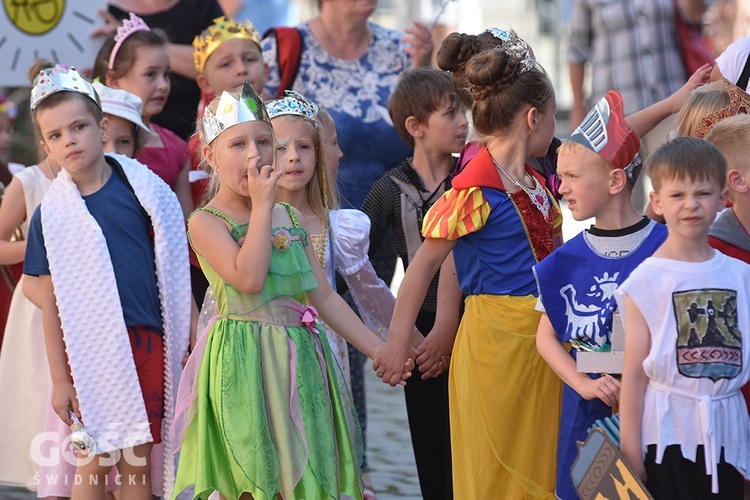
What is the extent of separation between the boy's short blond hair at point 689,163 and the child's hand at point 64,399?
2.25 m

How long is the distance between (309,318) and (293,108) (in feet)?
3.10

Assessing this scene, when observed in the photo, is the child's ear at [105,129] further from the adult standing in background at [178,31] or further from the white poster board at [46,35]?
the white poster board at [46,35]

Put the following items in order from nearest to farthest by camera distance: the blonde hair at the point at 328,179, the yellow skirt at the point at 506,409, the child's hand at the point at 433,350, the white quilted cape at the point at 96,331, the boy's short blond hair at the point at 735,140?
the boy's short blond hair at the point at 735,140, the yellow skirt at the point at 506,409, the child's hand at the point at 433,350, the white quilted cape at the point at 96,331, the blonde hair at the point at 328,179

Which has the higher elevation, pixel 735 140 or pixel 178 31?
pixel 178 31

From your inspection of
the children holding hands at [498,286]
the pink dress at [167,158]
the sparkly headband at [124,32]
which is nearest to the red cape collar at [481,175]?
the children holding hands at [498,286]

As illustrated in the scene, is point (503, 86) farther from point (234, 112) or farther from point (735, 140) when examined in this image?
point (234, 112)

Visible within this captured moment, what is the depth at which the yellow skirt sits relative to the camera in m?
3.83

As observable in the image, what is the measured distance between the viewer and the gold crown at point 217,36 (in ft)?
18.6

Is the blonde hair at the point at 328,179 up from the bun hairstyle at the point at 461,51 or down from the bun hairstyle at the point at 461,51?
down

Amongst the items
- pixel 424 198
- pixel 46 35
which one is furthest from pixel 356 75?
pixel 46 35

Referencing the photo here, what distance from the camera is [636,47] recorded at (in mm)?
7164

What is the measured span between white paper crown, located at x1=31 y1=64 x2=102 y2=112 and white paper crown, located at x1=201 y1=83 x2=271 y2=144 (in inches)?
34.4

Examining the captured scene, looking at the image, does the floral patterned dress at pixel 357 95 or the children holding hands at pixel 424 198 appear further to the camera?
the floral patterned dress at pixel 357 95

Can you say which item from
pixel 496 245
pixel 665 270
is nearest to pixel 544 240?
pixel 496 245
